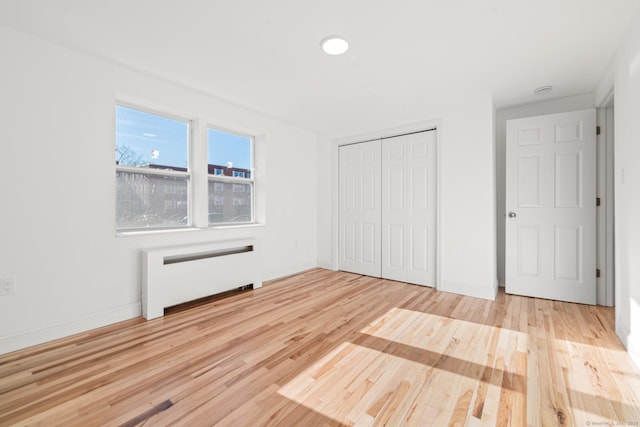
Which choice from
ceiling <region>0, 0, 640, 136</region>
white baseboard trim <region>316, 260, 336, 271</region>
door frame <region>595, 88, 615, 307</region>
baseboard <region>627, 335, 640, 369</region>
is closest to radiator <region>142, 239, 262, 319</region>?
white baseboard trim <region>316, 260, 336, 271</region>

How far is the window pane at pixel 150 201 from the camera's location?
2850 millimetres

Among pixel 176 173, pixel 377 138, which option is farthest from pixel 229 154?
pixel 377 138

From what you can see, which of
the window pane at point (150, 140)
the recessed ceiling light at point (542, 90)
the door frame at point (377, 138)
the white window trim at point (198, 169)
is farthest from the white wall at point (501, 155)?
the window pane at point (150, 140)

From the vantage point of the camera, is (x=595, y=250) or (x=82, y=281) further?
(x=595, y=250)

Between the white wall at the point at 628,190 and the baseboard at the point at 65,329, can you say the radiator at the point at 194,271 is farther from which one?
the white wall at the point at 628,190

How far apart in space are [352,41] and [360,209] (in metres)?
2.75

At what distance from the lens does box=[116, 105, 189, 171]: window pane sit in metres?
2.85

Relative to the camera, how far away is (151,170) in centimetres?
300

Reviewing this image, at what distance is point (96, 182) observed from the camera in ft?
8.29

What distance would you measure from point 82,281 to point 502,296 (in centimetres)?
458

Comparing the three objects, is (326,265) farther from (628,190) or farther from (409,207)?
(628,190)

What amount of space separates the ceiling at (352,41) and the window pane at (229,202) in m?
1.21

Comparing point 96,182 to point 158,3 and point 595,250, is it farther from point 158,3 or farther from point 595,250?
point 595,250

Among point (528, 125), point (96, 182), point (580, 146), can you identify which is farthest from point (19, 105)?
point (580, 146)
